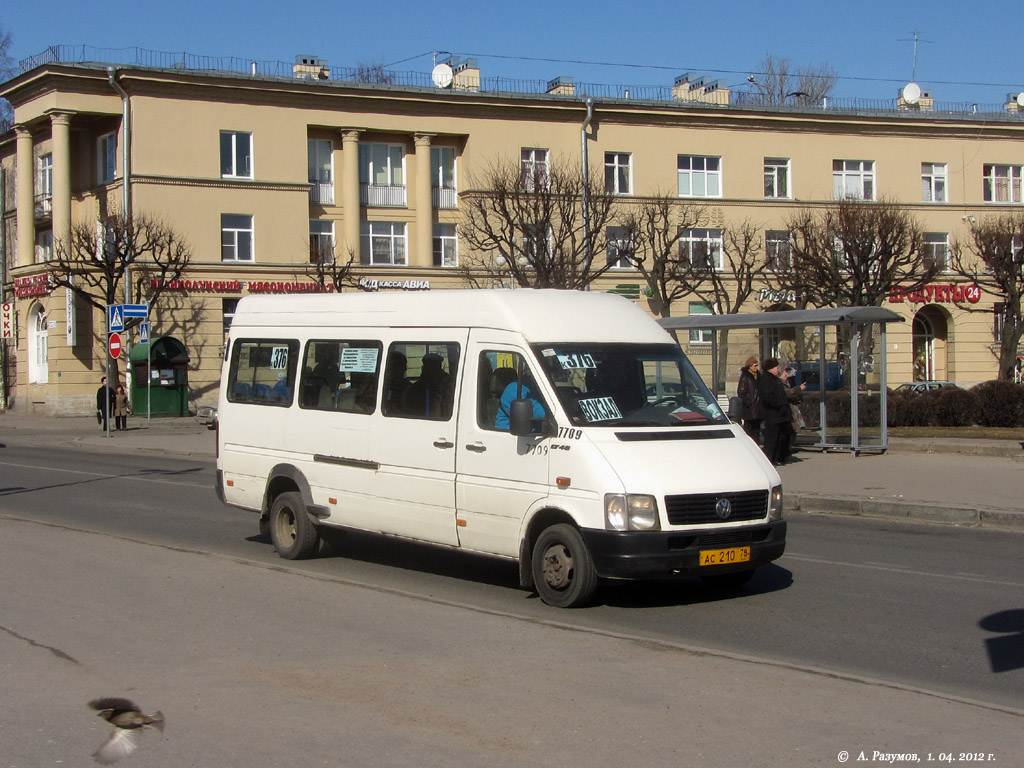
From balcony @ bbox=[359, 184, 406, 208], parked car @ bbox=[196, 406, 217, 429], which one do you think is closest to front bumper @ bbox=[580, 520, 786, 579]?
parked car @ bbox=[196, 406, 217, 429]

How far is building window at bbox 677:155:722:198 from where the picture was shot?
52.3 m

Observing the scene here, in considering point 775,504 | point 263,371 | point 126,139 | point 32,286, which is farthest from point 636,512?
point 32,286

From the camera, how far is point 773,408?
18.1 meters

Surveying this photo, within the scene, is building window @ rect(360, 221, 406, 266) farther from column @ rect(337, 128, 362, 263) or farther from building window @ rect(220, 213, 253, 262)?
building window @ rect(220, 213, 253, 262)

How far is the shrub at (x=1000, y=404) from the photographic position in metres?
25.4

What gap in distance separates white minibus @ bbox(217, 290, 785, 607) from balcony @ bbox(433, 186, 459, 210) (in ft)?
131

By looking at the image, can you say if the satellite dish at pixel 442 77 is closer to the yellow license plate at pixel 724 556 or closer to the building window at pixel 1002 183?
the building window at pixel 1002 183

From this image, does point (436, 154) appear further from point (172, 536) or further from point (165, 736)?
point (165, 736)

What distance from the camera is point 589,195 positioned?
3756 cm

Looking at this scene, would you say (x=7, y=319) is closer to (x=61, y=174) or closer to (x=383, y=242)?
(x=61, y=174)

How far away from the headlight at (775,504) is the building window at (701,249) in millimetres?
37353

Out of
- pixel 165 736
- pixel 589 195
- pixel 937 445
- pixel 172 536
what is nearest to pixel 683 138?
pixel 589 195

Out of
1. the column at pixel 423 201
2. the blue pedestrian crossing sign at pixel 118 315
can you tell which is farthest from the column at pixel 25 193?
the blue pedestrian crossing sign at pixel 118 315

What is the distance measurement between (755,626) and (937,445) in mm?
13423
